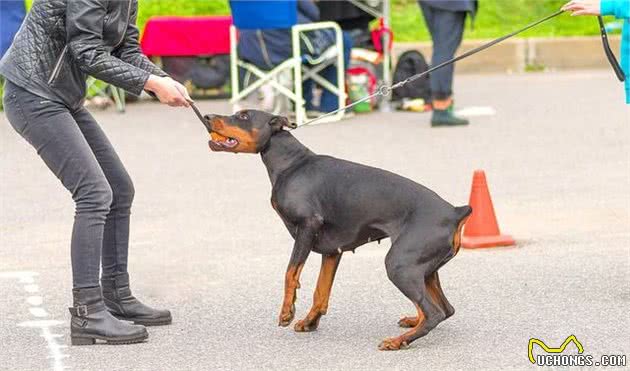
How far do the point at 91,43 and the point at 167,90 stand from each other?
0.39 meters

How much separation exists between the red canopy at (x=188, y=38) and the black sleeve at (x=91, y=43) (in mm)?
9513

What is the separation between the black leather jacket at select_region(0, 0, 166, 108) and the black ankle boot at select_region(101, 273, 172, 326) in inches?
Result: 36.4

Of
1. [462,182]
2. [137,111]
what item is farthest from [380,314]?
[137,111]

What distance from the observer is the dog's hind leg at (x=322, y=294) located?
6.38m

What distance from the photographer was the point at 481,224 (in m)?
8.26

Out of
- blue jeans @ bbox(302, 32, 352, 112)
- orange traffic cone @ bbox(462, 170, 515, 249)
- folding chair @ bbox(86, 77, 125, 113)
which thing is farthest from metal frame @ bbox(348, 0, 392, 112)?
orange traffic cone @ bbox(462, 170, 515, 249)

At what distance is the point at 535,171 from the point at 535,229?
7.52 ft

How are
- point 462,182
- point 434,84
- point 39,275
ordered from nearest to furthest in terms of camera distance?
point 39,275 → point 462,182 → point 434,84

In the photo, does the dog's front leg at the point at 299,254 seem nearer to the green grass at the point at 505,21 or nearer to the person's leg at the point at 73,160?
the person's leg at the point at 73,160

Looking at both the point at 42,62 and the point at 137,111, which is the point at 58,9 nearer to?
the point at 42,62

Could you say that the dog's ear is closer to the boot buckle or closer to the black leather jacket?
the black leather jacket

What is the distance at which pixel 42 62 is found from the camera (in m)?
6.09

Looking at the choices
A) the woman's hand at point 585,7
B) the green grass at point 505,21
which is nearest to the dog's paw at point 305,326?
the woman's hand at point 585,7

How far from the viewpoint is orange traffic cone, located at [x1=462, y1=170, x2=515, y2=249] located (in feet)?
27.0
